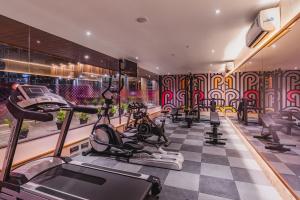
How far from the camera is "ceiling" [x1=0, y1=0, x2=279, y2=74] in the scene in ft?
8.63

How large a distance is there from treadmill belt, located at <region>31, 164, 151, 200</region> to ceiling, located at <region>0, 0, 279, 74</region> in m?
2.46

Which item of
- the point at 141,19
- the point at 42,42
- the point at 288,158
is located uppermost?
the point at 141,19

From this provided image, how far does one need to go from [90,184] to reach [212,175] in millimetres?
1862

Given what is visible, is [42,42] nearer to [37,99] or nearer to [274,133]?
[37,99]

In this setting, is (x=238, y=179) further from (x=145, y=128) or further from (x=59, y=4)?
(x=59, y=4)

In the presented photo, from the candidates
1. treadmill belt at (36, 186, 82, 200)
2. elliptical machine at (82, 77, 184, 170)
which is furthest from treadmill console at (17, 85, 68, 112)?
elliptical machine at (82, 77, 184, 170)

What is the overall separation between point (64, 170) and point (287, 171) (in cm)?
337

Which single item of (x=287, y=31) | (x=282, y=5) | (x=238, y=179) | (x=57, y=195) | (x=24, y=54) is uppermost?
(x=282, y=5)

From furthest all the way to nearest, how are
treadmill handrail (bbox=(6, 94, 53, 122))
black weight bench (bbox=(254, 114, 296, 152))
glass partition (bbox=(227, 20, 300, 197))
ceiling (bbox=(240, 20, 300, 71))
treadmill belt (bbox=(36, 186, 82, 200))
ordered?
black weight bench (bbox=(254, 114, 296, 152)), glass partition (bbox=(227, 20, 300, 197)), ceiling (bbox=(240, 20, 300, 71)), treadmill belt (bbox=(36, 186, 82, 200)), treadmill handrail (bbox=(6, 94, 53, 122))

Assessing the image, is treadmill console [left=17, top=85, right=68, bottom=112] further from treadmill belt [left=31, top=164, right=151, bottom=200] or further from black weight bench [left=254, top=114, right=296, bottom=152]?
black weight bench [left=254, top=114, right=296, bottom=152]

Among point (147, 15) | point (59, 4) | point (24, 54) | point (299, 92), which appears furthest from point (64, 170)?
point (299, 92)

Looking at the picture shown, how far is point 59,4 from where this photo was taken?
266 cm

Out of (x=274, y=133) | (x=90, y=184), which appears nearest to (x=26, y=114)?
(x=90, y=184)

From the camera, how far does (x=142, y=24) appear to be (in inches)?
132
